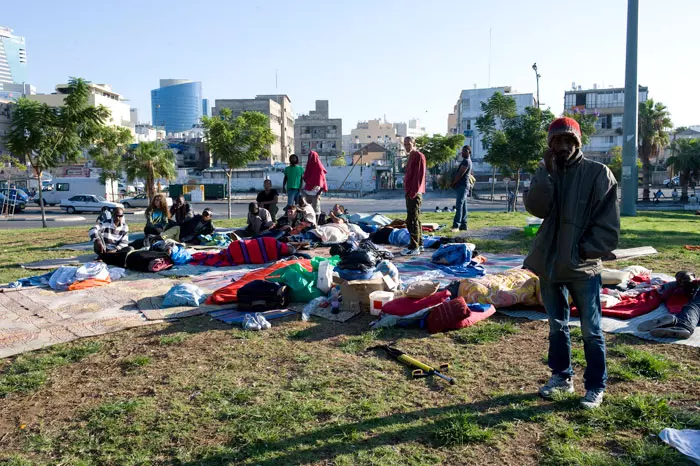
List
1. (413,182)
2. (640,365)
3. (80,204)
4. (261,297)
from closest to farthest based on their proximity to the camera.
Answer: (640,365), (261,297), (413,182), (80,204)

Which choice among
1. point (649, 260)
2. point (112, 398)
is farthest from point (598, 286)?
point (649, 260)

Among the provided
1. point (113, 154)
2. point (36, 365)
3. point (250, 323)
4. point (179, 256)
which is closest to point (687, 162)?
point (179, 256)

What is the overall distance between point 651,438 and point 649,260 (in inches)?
260

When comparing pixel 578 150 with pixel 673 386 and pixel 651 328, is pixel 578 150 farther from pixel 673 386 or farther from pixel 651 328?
pixel 651 328

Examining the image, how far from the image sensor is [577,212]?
355 cm

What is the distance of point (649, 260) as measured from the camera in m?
8.96

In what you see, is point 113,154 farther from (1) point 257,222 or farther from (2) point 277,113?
(2) point 277,113

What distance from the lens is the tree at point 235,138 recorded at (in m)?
21.6

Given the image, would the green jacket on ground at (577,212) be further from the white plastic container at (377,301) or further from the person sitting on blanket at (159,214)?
the person sitting on blanket at (159,214)

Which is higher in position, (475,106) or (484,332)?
(475,106)

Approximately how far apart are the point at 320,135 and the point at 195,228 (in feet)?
314

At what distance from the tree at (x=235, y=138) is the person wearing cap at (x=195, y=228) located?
30.8 ft

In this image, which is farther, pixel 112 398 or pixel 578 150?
pixel 112 398

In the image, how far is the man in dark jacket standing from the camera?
351cm
